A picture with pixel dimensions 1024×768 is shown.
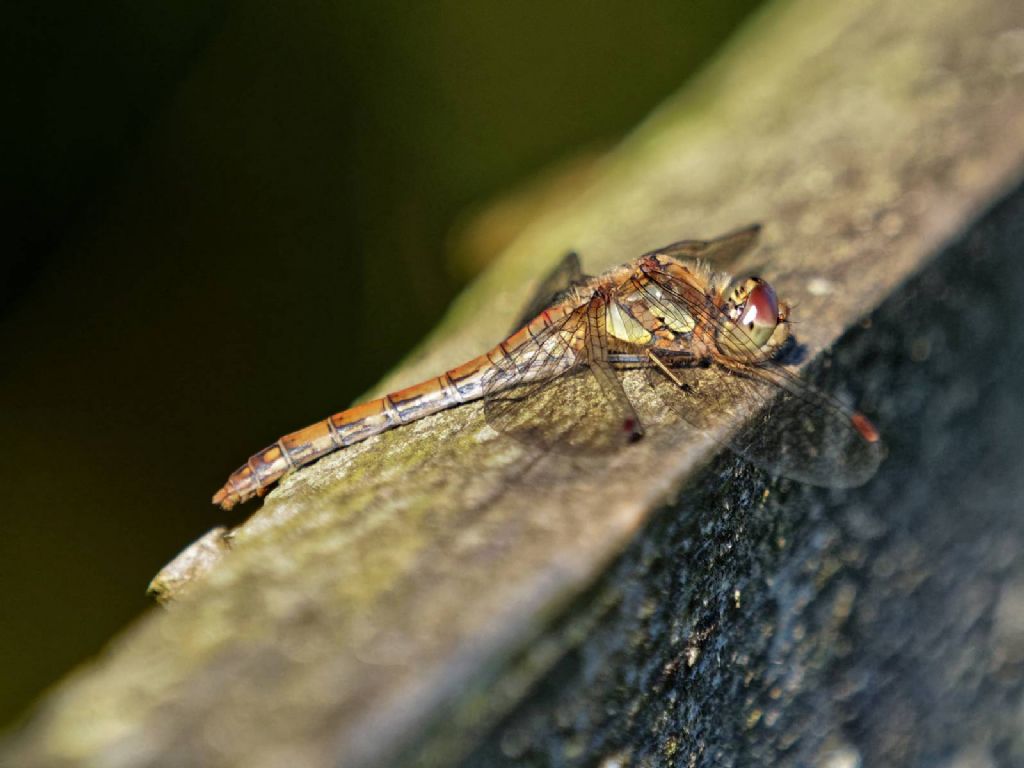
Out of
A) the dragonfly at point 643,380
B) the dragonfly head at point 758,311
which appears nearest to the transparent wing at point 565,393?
the dragonfly at point 643,380

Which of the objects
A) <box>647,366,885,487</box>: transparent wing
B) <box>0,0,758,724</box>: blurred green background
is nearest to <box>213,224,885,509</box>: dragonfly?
<box>647,366,885,487</box>: transparent wing

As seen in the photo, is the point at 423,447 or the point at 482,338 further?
the point at 482,338

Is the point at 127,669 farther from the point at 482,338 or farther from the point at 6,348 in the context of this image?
the point at 6,348

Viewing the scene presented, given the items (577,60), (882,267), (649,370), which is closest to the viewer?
(882,267)

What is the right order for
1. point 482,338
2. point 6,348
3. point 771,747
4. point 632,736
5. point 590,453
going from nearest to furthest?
point 632,736, point 590,453, point 771,747, point 482,338, point 6,348

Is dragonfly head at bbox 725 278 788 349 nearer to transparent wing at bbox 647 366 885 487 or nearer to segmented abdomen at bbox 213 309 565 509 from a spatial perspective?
transparent wing at bbox 647 366 885 487

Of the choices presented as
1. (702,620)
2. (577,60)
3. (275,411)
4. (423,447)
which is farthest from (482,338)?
(577,60)
